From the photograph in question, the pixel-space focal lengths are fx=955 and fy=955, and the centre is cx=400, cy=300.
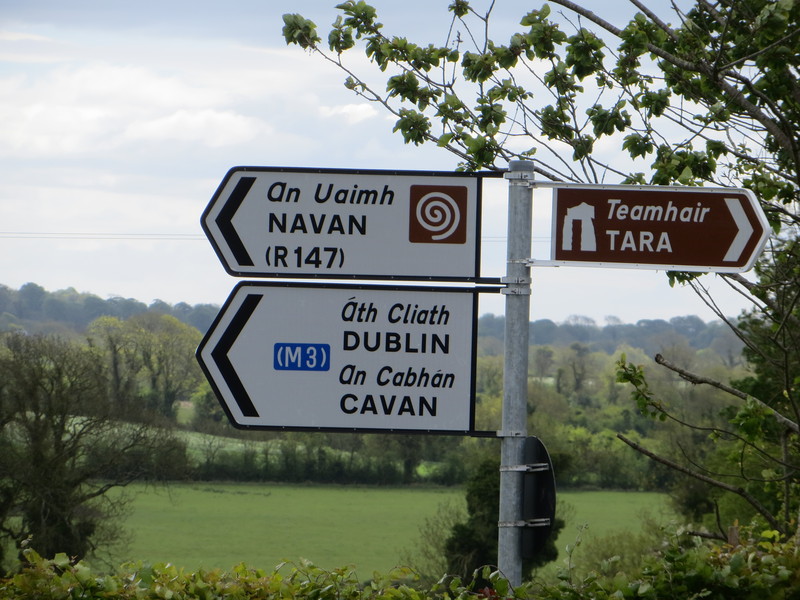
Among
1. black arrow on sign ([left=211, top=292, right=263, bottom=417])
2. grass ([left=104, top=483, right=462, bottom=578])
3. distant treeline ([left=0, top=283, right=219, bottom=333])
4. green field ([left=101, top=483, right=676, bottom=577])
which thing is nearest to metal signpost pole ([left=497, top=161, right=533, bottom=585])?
black arrow on sign ([left=211, top=292, right=263, bottom=417])

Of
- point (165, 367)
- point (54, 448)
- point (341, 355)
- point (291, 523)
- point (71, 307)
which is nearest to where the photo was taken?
point (341, 355)

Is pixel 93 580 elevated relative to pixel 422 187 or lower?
lower

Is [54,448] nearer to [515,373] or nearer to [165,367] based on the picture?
[165,367]

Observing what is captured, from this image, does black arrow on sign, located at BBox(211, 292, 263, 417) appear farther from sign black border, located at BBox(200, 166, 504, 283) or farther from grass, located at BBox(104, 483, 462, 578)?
grass, located at BBox(104, 483, 462, 578)

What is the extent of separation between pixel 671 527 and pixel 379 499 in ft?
301

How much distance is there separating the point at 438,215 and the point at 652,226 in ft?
2.65

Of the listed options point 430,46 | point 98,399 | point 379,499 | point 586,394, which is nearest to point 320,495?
point 379,499

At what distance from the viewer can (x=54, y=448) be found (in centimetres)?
4719

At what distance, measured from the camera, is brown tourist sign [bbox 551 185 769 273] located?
11.7 feet

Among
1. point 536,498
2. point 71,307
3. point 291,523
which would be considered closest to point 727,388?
point 536,498

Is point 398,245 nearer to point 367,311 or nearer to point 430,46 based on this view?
point 367,311

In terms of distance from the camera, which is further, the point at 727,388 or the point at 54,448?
the point at 54,448

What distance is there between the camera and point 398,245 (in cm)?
365

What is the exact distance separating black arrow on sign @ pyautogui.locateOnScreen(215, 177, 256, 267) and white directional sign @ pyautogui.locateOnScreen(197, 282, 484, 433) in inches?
4.9
